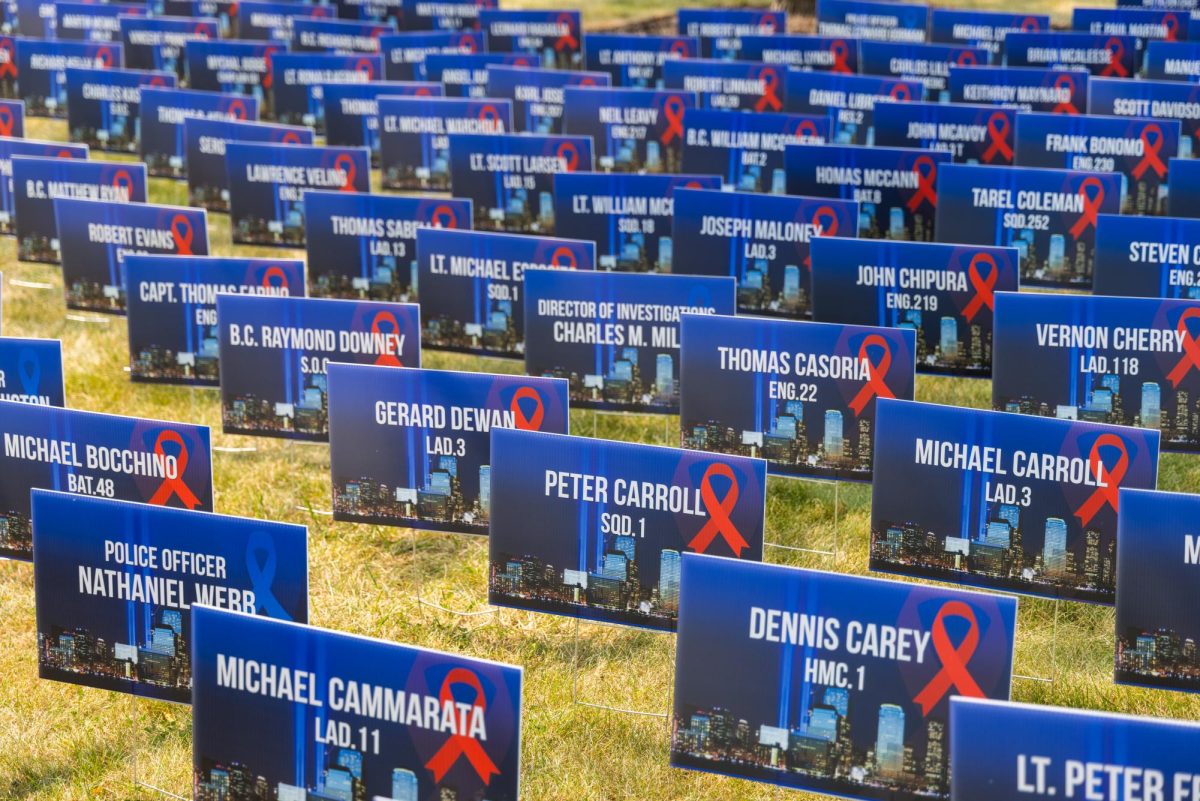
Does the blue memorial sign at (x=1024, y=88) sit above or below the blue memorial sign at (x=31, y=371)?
above

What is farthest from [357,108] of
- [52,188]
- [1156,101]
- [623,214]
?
[1156,101]

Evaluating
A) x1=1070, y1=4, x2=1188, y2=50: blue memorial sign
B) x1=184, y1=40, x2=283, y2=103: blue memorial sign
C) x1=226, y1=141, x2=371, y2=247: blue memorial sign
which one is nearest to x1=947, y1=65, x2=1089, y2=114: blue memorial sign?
x1=1070, y1=4, x2=1188, y2=50: blue memorial sign

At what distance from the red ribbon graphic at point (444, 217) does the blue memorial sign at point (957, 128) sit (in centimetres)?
442

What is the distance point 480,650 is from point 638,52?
11.0 metres

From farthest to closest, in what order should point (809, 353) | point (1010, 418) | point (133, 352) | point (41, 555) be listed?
point (133, 352) < point (809, 353) < point (1010, 418) < point (41, 555)

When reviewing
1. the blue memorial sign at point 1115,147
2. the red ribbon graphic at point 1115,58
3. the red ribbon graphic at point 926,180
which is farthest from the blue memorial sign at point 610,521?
the red ribbon graphic at point 1115,58

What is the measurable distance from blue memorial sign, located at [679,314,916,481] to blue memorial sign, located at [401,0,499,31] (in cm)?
1293

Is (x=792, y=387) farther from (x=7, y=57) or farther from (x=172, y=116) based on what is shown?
(x=7, y=57)

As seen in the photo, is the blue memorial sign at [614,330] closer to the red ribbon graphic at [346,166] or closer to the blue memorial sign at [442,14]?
the red ribbon graphic at [346,166]

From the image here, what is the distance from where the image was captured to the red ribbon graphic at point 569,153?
12742mm

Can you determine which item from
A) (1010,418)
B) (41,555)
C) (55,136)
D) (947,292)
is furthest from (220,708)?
(55,136)

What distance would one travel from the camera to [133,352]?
10336 millimetres

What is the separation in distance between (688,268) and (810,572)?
18.2 ft

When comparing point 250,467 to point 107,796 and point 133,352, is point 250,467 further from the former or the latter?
point 107,796
